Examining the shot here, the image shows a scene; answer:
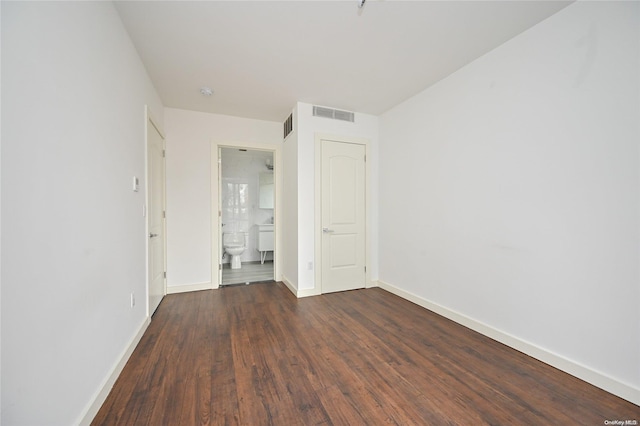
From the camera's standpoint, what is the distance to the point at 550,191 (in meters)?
1.86

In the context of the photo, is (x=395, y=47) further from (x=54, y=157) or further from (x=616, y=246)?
(x=54, y=157)

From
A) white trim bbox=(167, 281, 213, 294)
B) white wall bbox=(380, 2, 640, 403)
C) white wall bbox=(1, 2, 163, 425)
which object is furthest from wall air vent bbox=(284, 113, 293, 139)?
white trim bbox=(167, 281, 213, 294)

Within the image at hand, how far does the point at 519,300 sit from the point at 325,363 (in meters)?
1.72

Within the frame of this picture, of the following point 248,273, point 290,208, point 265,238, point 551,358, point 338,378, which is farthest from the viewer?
point 265,238

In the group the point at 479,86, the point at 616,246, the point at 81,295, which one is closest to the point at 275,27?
the point at 479,86

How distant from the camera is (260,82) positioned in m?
2.77

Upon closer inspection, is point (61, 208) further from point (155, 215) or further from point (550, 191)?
point (550, 191)

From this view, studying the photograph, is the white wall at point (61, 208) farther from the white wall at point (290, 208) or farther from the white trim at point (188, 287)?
the white wall at point (290, 208)

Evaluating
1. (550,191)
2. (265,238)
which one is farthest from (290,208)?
(550,191)

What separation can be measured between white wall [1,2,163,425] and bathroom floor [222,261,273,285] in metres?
2.27

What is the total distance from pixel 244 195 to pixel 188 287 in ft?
8.29

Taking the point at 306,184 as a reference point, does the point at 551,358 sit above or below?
below

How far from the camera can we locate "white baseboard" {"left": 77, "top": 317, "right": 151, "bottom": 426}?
4.30 ft

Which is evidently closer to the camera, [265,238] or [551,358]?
[551,358]
